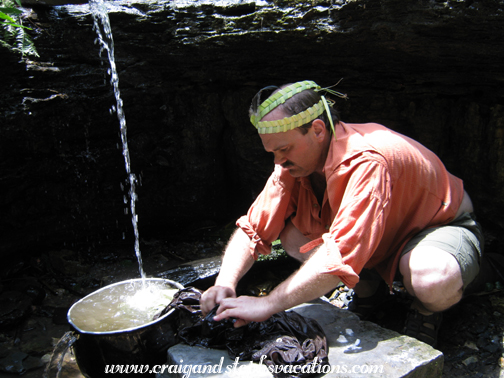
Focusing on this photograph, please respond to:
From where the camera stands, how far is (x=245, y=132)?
4445mm

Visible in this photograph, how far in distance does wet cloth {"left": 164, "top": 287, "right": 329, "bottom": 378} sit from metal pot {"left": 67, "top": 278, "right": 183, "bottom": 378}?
114mm

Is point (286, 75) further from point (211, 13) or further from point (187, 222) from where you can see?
point (187, 222)

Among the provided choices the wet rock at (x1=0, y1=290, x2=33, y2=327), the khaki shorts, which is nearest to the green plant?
the wet rock at (x1=0, y1=290, x2=33, y2=327)

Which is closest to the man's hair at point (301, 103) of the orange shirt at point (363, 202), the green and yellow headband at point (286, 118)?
the green and yellow headband at point (286, 118)

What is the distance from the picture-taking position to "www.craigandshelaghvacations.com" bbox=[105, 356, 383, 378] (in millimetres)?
1914

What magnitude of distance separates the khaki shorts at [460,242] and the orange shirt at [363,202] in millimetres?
73

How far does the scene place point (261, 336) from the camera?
2178 millimetres

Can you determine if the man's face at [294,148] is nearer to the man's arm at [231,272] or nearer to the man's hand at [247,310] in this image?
the man's arm at [231,272]

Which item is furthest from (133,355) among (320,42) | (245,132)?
(245,132)

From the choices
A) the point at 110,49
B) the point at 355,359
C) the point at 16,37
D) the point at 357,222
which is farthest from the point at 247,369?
the point at 16,37

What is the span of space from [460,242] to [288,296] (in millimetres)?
1051

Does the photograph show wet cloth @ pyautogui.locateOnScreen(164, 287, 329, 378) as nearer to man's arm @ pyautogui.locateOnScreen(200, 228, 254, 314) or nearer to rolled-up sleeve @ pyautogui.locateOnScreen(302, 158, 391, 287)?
man's arm @ pyautogui.locateOnScreen(200, 228, 254, 314)

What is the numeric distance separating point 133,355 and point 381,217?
4.71 feet

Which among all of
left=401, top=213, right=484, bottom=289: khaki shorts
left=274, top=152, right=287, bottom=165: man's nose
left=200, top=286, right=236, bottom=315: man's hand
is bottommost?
left=200, top=286, right=236, bottom=315: man's hand
